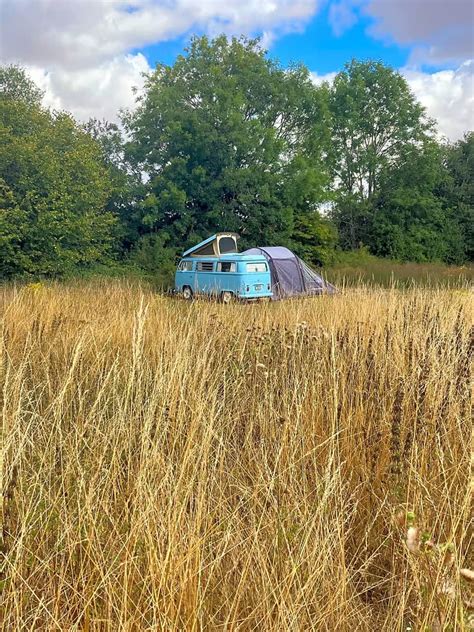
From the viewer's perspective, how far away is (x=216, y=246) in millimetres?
14984

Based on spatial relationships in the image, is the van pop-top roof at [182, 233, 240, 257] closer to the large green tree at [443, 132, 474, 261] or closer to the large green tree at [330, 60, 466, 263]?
the large green tree at [330, 60, 466, 263]

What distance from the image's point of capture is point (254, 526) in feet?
5.28

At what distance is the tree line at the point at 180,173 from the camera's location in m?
16.4

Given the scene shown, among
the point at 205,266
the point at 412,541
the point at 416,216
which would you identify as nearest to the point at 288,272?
the point at 205,266

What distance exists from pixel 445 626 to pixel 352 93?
33.0 m

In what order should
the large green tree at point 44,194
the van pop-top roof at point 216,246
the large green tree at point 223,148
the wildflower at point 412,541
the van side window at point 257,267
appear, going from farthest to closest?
1. the large green tree at point 223,148
2. the large green tree at point 44,194
3. the van pop-top roof at point 216,246
4. the van side window at point 257,267
5. the wildflower at point 412,541

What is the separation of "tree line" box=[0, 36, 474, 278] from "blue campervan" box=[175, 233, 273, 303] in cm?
412

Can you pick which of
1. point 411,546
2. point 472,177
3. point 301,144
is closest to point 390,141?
point 472,177

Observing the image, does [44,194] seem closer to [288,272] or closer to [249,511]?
[288,272]

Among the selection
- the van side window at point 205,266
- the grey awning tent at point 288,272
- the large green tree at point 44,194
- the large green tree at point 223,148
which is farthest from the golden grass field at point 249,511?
the large green tree at point 223,148

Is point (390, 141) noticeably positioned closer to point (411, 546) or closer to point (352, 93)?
point (352, 93)

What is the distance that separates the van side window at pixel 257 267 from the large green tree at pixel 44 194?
6.22 meters

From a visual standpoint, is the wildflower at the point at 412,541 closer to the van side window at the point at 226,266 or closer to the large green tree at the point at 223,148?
the van side window at the point at 226,266

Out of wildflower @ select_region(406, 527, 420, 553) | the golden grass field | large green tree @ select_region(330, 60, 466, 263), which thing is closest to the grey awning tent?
the golden grass field
